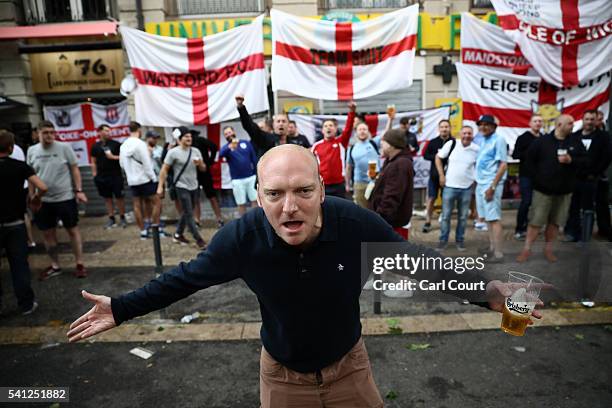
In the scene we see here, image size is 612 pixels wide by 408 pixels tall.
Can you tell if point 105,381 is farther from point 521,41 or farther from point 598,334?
point 521,41

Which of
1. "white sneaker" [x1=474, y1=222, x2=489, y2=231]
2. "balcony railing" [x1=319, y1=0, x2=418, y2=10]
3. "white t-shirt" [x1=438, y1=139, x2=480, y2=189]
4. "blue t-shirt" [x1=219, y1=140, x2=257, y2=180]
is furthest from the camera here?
"balcony railing" [x1=319, y1=0, x2=418, y2=10]

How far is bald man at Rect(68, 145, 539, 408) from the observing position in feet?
6.02

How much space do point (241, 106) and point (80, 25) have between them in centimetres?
615

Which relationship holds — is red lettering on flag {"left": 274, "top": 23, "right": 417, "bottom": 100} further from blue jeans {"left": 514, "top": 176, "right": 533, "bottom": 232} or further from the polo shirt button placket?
the polo shirt button placket


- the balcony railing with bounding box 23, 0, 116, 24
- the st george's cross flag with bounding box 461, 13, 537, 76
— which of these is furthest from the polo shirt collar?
the balcony railing with bounding box 23, 0, 116, 24

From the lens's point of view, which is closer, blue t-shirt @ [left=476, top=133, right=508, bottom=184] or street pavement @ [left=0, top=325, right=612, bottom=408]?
street pavement @ [left=0, top=325, right=612, bottom=408]

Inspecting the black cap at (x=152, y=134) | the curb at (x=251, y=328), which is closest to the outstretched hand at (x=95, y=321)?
the curb at (x=251, y=328)

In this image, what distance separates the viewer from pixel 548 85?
9.00 metres

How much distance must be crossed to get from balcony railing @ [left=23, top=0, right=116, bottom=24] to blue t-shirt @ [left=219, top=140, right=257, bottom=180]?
18.2 feet

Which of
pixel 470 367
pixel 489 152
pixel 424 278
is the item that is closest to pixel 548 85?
pixel 489 152

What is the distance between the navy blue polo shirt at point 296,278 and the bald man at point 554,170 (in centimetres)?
446

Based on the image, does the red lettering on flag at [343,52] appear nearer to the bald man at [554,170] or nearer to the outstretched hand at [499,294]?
the bald man at [554,170]

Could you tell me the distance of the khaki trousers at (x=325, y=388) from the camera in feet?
6.39

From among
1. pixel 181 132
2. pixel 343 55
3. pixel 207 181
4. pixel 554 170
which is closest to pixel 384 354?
pixel 554 170
